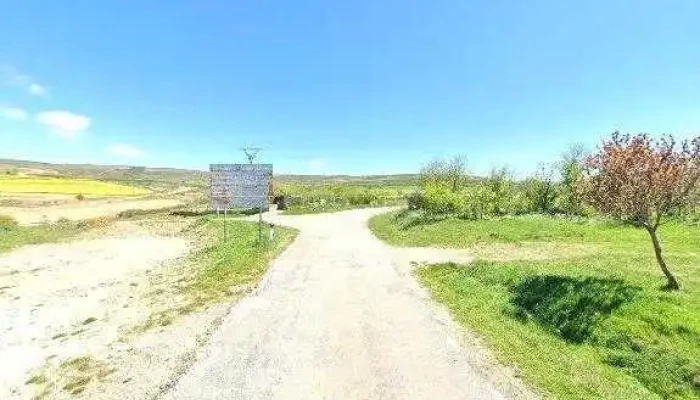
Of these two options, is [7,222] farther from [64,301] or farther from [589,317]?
[589,317]

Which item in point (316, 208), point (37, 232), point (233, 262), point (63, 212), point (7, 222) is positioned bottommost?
point (63, 212)

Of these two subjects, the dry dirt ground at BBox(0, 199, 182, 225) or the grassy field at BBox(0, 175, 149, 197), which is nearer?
the dry dirt ground at BBox(0, 199, 182, 225)

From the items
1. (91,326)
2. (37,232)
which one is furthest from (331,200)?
(91,326)

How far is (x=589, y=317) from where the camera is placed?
53.4 ft

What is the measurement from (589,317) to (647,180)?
19.3 feet

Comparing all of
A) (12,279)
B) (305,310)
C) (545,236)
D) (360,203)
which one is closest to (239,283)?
(305,310)

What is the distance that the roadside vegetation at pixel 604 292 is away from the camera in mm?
12453

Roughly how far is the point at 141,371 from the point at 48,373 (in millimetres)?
2941

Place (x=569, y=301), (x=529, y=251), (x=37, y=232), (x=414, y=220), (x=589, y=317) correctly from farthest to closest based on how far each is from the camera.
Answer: (x=37, y=232)
(x=414, y=220)
(x=529, y=251)
(x=569, y=301)
(x=589, y=317)

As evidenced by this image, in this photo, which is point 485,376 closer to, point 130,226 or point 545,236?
point 545,236

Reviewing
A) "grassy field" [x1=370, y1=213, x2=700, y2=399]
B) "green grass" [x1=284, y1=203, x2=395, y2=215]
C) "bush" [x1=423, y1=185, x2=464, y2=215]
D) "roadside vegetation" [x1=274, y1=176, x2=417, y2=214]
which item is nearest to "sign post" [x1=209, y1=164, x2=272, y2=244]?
"grassy field" [x1=370, y1=213, x2=700, y2=399]

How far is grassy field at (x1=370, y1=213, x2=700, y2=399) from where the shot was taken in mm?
12062

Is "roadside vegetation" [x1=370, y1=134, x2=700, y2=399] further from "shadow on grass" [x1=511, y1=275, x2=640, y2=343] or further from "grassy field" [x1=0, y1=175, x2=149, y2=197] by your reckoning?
"grassy field" [x1=0, y1=175, x2=149, y2=197]

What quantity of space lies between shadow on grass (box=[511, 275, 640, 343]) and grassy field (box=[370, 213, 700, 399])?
31 millimetres
